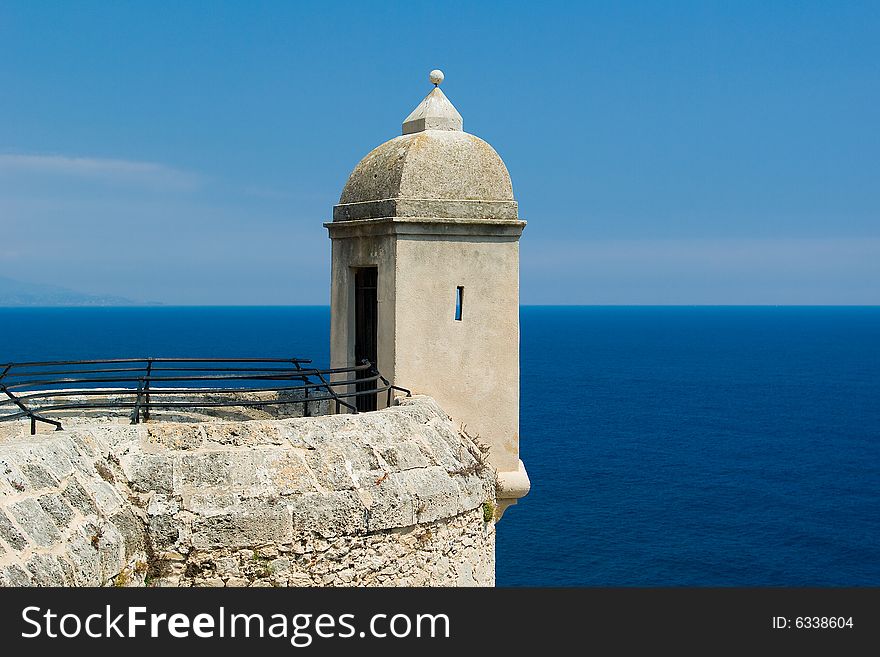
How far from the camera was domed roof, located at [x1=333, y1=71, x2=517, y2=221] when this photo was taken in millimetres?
14070

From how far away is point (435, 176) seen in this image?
1423 cm

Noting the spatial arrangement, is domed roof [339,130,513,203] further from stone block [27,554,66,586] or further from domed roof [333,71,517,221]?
stone block [27,554,66,586]

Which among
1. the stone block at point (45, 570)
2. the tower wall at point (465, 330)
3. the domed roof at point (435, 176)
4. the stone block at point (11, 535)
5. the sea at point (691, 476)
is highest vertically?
the domed roof at point (435, 176)

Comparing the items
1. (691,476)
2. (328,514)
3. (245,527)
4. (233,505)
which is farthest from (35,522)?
(691,476)

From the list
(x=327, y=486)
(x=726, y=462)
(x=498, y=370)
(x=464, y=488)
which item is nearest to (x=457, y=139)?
(x=498, y=370)

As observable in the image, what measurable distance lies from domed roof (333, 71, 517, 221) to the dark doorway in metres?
1.10

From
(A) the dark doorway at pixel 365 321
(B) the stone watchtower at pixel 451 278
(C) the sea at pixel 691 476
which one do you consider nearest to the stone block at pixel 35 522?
(B) the stone watchtower at pixel 451 278

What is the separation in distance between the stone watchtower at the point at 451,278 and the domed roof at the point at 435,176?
16 mm

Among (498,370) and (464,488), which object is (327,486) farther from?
(498,370)

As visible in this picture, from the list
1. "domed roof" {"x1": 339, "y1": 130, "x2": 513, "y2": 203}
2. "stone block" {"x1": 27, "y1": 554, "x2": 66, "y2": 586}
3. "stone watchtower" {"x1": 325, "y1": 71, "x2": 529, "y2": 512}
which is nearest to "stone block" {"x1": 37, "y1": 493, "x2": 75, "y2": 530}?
"stone block" {"x1": 27, "y1": 554, "x2": 66, "y2": 586}

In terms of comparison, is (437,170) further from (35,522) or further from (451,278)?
(35,522)

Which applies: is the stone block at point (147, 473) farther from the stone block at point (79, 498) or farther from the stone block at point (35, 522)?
the stone block at point (35, 522)

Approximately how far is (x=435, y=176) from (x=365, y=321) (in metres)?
2.97

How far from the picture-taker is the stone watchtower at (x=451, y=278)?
1402 centimetres
